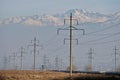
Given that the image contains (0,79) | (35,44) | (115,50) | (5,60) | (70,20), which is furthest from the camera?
(5,60)

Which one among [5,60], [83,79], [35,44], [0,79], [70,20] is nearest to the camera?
[0,79]

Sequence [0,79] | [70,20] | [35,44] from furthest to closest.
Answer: [35,44] → [70,20] → [0,79]

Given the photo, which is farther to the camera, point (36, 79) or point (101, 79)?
point (36, 79)

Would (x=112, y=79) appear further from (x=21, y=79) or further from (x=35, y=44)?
(x=35, y=44)

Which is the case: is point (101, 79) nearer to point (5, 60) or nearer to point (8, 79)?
point (8, 79)

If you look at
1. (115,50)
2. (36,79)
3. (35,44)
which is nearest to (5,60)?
(115,50)

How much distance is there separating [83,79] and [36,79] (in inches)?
289

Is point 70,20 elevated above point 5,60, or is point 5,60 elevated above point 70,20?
point 70,20

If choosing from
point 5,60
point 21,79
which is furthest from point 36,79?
point 5,60

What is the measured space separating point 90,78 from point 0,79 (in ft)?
35.7

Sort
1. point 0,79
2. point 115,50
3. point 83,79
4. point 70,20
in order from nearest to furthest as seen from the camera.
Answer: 1. point 0,79
2. point 83,79
3. point 70,20
4. point 115,50

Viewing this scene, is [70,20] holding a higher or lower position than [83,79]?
higher

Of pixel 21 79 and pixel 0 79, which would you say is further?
pixel 21 79

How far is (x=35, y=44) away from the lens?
87125 mm
